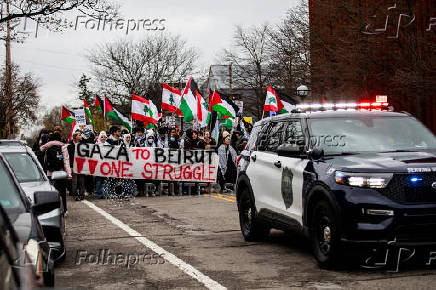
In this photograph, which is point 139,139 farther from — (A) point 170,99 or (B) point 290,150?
(B) point 290,150

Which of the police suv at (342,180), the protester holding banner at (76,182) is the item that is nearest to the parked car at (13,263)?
the police suv at (342,180)

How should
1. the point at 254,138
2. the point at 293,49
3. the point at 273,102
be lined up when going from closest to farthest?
the point at 254,138
the point at 273,102
the point at 293,49

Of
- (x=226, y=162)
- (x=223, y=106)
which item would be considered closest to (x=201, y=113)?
(x=223, y=106)

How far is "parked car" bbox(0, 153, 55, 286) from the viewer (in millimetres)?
4293

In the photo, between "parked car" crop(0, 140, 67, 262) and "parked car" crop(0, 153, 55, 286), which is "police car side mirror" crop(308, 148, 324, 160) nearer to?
"parked car" crop(0, 140, 67, 262)

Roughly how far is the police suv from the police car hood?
0.03ft

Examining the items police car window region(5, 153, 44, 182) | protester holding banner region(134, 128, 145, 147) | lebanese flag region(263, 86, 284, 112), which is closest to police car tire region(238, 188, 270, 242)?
police car window region(5, 153, 44, 182)

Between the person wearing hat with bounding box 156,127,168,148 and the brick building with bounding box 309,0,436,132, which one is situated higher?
the brick building with bounding box 309,0,436,132

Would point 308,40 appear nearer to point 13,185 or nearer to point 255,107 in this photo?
point 255,107

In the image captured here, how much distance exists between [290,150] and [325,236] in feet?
3.76

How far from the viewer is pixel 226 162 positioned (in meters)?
22.1

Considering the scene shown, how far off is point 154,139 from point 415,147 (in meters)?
15.0

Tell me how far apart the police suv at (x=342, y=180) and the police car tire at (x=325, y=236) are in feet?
0.04

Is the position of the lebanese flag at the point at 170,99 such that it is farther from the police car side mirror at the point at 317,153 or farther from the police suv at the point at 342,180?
the police car side mirror at the point at 317,153
